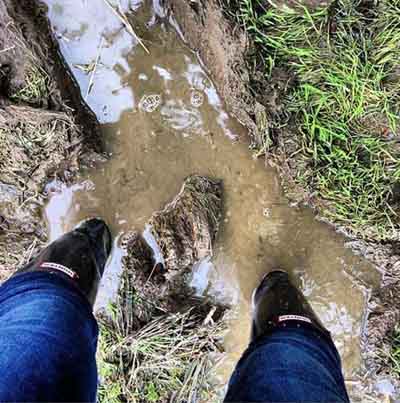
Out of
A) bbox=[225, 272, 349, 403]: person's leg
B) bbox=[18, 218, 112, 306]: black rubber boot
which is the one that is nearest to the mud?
bbox=[225, 272, 349, 403]: person's leg

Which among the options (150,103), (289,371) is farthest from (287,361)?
(150,103)

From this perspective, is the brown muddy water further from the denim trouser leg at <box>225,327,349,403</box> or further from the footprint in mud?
the denim trouser leg at <box>225,327,349,403</box>

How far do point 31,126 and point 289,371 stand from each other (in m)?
1.62

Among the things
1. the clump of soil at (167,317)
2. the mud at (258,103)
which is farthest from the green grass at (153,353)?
the mud at (258,103)

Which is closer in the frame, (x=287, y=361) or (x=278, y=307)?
(x=287, y=361)

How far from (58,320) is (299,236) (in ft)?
4.41

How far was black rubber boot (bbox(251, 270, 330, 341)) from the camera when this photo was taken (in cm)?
210

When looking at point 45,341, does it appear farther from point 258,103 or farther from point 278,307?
point 258,103

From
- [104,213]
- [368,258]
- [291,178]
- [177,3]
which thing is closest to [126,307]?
[104,213]

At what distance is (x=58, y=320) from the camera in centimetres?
178

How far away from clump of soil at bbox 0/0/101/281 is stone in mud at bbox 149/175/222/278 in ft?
1.73

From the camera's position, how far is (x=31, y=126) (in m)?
2.15

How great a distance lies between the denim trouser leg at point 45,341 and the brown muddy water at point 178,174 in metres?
0.60

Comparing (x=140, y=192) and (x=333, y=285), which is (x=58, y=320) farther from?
(x=333, y=285)
